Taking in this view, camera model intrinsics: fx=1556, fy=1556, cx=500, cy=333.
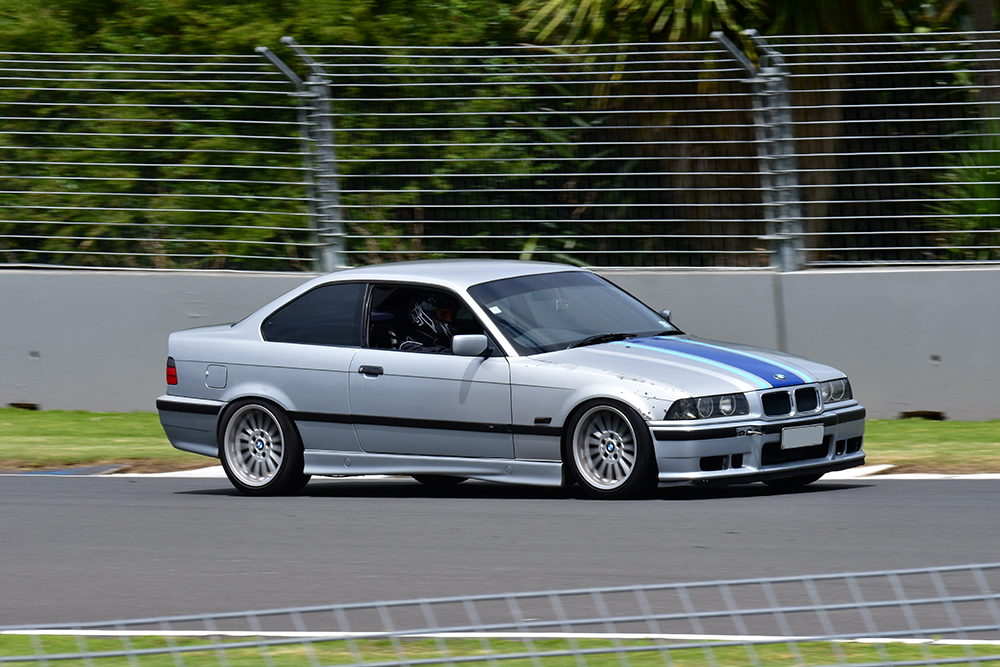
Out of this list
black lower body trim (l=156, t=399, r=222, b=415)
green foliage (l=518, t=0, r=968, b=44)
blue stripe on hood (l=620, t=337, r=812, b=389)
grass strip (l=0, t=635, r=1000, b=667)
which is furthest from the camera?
green foliage (l=518, t=0, r=968, b=44)

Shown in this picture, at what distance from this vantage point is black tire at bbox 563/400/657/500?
28.1ft

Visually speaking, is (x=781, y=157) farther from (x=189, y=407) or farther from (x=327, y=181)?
(x=189, y=407)

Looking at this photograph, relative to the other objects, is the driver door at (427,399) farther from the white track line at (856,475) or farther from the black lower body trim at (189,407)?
the white track line at (856,475)

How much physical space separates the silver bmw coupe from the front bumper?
0.01 metres

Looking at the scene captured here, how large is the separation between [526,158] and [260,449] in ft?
14.9

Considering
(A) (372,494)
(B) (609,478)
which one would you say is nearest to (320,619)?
(B) (609,478)

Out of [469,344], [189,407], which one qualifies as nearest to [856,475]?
[469,344]

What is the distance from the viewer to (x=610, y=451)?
8.75 metres

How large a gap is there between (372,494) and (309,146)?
16.6ft

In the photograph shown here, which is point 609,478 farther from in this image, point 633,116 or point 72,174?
point 72,174

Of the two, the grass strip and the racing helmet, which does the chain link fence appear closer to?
the racing helmet

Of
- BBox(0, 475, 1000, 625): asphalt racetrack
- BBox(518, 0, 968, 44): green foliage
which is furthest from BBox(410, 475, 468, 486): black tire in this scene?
BBox(518, 0, 968, 44): green foliage

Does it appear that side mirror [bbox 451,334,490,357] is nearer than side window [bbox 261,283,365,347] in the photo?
Yes

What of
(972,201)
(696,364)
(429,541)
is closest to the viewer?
(429,541)
